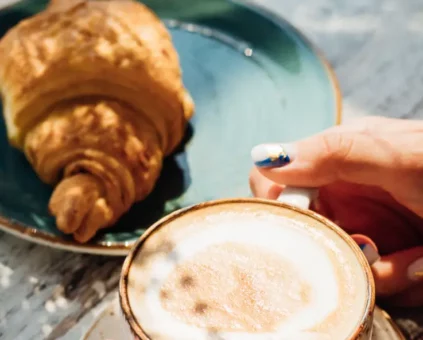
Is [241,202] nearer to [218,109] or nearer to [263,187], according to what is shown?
[263,187]

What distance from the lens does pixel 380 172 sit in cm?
52

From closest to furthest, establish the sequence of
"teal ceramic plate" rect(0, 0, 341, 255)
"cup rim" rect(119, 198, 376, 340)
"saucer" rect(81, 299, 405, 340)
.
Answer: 1. "cup rim" rect(119, 198, 376, 340)
2. "saucer" rect(81, 299, 405, 340)
3. "teal ceramic plate" rect(0, 0, 341, 255)

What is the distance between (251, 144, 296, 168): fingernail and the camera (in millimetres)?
520

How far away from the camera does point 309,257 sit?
409mm

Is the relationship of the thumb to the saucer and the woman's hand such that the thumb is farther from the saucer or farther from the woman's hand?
the saucer

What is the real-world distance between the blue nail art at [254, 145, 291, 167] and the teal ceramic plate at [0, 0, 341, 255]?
15 cm

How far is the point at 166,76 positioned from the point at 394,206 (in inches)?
12.3

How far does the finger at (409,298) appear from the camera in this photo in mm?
555

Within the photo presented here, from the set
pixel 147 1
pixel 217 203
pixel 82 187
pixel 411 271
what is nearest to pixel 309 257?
pixel 217 203

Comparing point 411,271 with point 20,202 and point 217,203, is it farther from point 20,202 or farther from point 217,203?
point 20,202

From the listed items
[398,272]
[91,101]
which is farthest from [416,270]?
[91,101]

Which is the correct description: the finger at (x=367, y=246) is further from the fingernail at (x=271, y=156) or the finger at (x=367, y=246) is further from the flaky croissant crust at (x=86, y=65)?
the flaky croissant crust at (x=86, y=65)

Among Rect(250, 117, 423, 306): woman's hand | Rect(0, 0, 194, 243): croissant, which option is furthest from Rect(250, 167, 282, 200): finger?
Rect(0, 0, 194, 243): croissant

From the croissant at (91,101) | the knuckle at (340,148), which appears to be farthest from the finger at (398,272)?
the croissant at (91,101)
